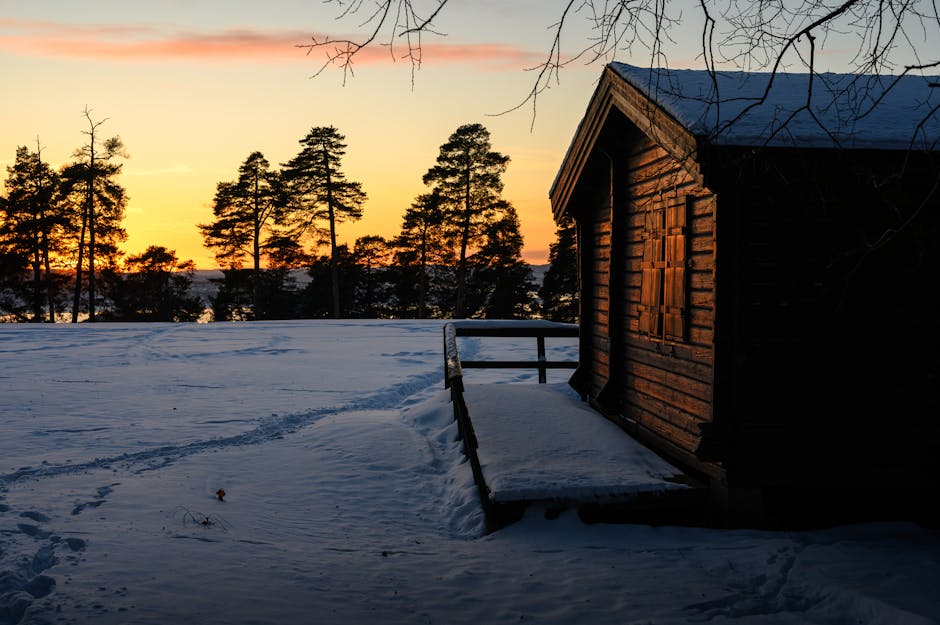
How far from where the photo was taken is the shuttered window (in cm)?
802

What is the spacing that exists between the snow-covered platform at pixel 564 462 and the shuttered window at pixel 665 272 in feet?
4.65

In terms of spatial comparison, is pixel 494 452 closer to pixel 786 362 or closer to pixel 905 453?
pixel 786 362

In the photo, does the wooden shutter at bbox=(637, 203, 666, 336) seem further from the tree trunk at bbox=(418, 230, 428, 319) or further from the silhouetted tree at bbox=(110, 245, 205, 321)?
the silhouetted tree at bbox=(110, 245, 205, 321)

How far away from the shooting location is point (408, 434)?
11289 mm

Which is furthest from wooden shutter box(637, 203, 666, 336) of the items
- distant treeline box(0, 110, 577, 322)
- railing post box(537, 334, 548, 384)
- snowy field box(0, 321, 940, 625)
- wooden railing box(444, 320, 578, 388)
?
distant treeline box(0, 110, 577, 322)

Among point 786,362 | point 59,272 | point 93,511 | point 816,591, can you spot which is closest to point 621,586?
point 816,591

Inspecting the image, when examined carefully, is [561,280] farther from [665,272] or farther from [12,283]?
[665,272]

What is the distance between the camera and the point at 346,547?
253 inches

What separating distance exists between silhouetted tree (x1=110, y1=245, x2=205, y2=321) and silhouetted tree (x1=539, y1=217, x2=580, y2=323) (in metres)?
25.4

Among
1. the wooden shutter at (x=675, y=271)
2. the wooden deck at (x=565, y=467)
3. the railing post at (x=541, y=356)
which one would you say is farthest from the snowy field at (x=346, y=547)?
the wooden shutter at (x=675, y=271)

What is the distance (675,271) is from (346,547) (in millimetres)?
4536

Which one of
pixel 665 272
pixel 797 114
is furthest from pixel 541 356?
pixel 797 114

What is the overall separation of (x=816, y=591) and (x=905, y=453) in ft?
8.10

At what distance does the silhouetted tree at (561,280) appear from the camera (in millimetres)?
49188
